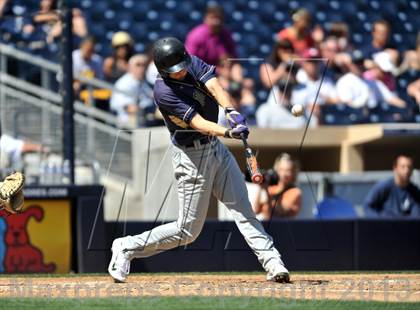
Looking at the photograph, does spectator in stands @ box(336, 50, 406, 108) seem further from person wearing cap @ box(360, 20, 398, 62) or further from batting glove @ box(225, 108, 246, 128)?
batting glove @ box(225, 108, 246, 128)

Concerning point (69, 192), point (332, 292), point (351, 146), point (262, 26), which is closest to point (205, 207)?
point (332, 292)

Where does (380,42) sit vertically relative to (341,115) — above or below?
above

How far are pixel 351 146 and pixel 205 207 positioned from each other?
5.70 m

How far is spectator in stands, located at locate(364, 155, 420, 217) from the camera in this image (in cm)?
1063

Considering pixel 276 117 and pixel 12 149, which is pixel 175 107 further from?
pixel 276 117

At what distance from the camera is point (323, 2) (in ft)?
50.8

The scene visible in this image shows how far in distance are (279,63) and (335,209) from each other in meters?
2.57

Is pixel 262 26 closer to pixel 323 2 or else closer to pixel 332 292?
pixel 323 2

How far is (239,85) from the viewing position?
501 inches

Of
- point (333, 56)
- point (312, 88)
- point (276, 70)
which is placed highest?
point (333, 56)

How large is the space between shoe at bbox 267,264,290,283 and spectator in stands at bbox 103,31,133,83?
630 cm

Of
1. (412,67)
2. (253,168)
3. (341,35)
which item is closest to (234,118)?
(253,168)

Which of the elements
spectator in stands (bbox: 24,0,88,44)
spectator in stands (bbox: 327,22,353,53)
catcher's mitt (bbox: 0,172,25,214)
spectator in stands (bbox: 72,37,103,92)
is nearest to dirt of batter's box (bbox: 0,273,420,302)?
catcher's mitt (bbox: 0,172,25,214)

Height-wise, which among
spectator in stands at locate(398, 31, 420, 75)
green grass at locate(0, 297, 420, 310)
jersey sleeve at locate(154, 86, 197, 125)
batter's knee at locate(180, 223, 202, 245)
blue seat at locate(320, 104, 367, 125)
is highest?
spectator in stands at locate(398, 31, 420, 75)
